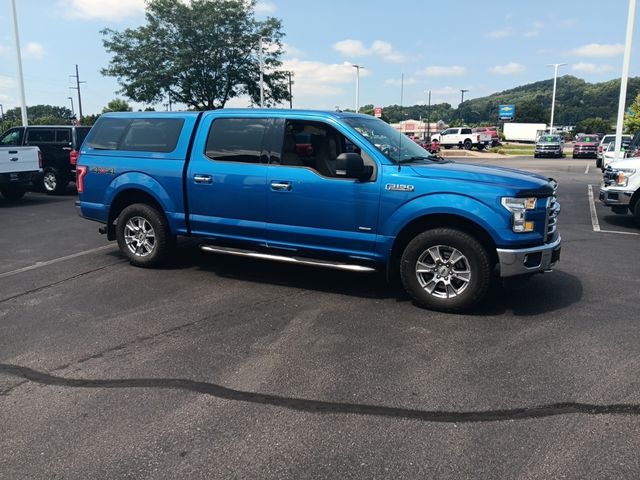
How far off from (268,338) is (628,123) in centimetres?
3626

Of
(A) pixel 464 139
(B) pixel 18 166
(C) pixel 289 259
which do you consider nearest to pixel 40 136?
(B) pixel 18 166

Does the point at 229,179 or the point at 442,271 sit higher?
the point at 229,179

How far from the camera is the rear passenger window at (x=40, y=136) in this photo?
15.3m

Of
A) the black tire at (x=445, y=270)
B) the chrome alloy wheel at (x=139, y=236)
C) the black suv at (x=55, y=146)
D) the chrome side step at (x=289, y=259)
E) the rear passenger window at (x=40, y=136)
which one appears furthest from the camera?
the rear passenger window at (x=40, y=136)

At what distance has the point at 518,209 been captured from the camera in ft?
16.4

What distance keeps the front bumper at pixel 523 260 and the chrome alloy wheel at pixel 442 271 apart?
1.19 ft

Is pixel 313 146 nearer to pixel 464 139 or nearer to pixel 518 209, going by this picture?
pixel 518 209

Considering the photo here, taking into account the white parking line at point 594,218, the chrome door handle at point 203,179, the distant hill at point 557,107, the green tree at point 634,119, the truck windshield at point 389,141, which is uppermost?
the distant hill at point 557,107

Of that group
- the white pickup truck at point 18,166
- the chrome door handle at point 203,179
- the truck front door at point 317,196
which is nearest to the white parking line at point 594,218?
the truck front door at point 317,196

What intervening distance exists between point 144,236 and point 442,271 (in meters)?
3.92

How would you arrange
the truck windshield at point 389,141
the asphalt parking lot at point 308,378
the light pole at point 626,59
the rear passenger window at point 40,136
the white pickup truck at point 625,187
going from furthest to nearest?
the light pole at point 626,59, the rear passenger window at point 40,136, the white pickup truck at point 625,187, the truck windshield at point 389,141, the asphalt parking lot at point 308,378

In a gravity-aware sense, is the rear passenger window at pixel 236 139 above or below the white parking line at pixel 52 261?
above

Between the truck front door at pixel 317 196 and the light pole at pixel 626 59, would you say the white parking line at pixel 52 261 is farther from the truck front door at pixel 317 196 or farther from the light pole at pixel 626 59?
the light pole at pixel 626 59

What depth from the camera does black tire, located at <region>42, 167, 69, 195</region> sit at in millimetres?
15281
